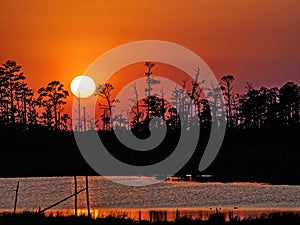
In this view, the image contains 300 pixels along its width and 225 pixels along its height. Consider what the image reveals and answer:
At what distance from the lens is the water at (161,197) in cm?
5206

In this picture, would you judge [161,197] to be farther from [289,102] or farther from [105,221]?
[289,102]

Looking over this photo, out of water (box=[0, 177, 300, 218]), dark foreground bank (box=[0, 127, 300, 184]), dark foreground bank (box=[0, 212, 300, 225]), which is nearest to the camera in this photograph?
dark foreground bank (box=[0, 212, 300, 225])

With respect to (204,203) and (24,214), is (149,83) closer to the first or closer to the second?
(204,203)

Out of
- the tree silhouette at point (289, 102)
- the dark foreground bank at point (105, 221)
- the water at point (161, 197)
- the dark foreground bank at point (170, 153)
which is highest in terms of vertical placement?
the tree silhouette at point (289, 102)

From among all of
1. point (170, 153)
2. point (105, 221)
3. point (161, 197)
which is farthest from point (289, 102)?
point (105, 221)

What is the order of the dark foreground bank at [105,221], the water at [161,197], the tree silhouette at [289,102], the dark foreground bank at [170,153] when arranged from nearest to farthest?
the dark foreground bank at [105,221]
the water at [161,197]
the dark foreground bank at [170,153]
the tree silhouette at [289,102]

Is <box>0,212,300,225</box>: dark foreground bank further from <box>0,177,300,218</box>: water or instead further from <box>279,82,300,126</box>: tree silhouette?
<box>279,82,300,126</box>: tree silhouette

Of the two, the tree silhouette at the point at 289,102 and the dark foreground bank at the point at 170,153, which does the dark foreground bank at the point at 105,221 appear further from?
the tree silhouette at the point at 289,102

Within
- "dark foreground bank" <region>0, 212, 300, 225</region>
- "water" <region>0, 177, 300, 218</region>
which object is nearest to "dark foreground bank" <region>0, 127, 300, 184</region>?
"water" <region>0, 177, 300, 218</region>

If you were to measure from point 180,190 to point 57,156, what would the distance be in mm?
39643

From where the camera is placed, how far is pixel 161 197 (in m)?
60.9

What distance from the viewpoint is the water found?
52062 mm

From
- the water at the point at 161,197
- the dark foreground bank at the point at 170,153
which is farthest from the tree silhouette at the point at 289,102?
the water at the point at 161,197

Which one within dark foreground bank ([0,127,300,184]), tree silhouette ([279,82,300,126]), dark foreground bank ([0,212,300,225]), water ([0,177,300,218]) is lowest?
dark foreground bank ([0,212,300,225])
